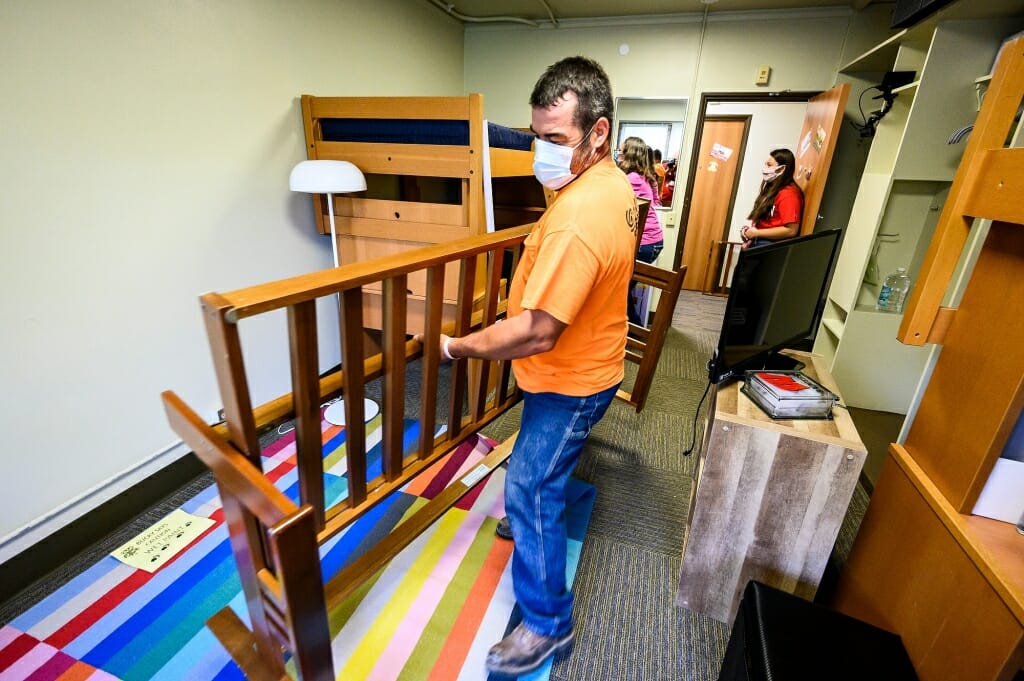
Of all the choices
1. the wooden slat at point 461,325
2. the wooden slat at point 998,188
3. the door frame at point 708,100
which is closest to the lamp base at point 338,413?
the wooden slat at point 461,325

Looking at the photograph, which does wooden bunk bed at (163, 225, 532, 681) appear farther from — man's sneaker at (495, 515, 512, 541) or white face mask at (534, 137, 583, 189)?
man's sneaker at (495, 515, 512, 541)

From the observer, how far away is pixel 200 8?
1759mm

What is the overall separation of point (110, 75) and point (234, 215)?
2.02 feet

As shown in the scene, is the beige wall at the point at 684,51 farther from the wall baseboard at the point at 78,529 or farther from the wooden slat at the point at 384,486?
the wall baseboard at the point at 78,529

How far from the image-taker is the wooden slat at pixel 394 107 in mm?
1853

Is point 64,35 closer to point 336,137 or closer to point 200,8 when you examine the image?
point 200,8

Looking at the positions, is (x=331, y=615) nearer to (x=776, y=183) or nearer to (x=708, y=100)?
(x=776, y=183)

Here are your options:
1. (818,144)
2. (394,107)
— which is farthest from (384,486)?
(818,144)

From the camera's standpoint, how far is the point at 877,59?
2.92 meters

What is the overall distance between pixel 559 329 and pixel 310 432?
531mm

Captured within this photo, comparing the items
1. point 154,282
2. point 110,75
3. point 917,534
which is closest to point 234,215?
point 154,282

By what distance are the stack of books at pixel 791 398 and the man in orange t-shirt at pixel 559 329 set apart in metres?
0.46

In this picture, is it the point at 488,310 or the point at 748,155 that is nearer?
the point at 488,310

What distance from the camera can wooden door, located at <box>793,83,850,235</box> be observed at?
2921mm
